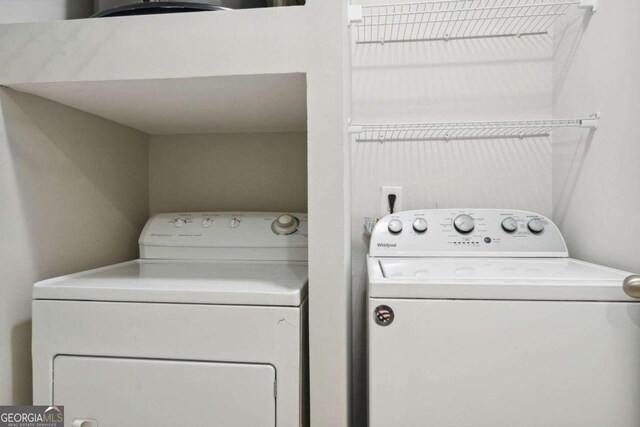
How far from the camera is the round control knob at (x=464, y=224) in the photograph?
1.26 metres

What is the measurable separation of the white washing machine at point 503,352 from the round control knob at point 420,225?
48 cm

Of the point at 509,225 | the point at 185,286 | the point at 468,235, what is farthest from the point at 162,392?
the point at 509,225

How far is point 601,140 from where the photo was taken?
43.6 inches

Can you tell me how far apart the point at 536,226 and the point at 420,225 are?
1.29 ft

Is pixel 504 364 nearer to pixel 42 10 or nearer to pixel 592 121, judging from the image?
pixel 592 121

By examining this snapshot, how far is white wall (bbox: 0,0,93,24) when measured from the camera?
887mm

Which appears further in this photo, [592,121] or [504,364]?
[592,121]

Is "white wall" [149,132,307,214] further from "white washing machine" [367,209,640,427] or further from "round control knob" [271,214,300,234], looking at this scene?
"white washing machine" [367,209,640,427]

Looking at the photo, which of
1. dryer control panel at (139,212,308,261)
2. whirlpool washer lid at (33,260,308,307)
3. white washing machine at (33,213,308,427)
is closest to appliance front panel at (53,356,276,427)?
white washing machine at (33,213,308,427)

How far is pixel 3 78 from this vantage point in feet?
2.74

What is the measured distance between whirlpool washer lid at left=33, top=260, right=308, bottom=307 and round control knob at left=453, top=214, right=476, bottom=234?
585mm

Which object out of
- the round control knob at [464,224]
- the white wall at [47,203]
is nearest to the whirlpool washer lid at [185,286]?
the white wall at [47,203]

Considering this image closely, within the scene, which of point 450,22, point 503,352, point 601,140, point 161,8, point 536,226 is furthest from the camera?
point 450,22

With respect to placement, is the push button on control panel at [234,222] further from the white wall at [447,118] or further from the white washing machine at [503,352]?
the white washing machine at [503,352]
